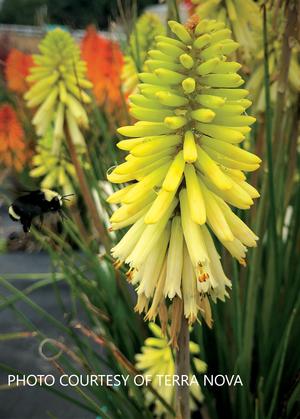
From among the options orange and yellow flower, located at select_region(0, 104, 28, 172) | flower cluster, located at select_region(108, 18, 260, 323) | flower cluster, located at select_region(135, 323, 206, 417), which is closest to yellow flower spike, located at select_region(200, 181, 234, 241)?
flower cluster, located at select_region(108, 18, 260, 323)

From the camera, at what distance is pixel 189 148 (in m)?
0.60

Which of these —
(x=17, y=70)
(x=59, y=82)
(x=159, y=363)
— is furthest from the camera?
(x=17, y=70)

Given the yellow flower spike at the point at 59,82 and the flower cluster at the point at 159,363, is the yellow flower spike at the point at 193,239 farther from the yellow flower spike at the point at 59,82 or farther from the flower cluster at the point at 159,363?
the yellow flower spike at the point at 59,82

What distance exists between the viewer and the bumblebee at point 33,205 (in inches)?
32.8

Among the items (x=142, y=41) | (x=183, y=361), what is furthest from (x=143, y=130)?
(x=142, y=41)

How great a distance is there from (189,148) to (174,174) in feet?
0.11

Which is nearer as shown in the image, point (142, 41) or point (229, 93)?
point (229, 93)

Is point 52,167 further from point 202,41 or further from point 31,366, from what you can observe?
point 202,41

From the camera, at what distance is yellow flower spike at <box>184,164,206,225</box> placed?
0.58 metres

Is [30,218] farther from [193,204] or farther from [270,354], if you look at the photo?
[270,354]

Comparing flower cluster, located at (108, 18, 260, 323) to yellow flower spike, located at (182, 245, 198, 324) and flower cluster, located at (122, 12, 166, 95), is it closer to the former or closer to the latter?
yellow flower spike, located at (182, 245, 198, 324)

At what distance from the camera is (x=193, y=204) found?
1.96ft

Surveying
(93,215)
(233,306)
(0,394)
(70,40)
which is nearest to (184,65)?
(233,306)

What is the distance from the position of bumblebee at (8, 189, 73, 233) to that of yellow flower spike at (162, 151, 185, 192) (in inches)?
10.6
